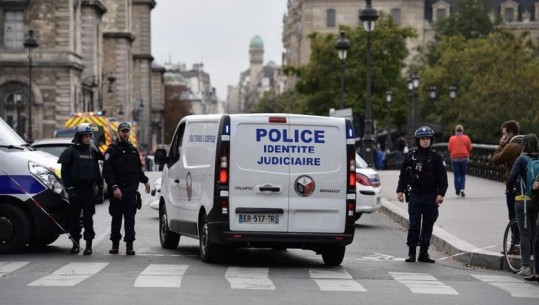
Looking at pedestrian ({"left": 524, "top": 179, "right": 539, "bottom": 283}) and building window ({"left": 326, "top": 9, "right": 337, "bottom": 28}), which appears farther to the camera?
building window ({"left": 326, "top": 9, "right": 337, "bottom": 28})

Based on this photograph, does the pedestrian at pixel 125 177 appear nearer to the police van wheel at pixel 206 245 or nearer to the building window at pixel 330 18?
the police van wheel at pixel 206 245

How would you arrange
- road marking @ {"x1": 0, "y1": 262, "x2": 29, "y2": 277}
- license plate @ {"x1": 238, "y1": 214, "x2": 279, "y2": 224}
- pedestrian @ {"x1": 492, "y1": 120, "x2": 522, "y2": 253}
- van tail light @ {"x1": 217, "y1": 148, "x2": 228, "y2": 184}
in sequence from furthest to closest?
1. pedestrian @ {"x1": 492, "y1": 120, "x2": 522, "y2": 253}
2. license plate @ {"x1": 238, "y1": 214, "x2": 279, "y2": 224}
3. van tail light @ {"x1": 217, "y1": 148, "x2": 228, "y2": 184}
4. road marking @ {"x1": 0, "y1": 262, "x2": 29, "y2": 277}

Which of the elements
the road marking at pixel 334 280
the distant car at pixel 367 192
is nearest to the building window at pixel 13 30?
the distant car at pixel 367 192

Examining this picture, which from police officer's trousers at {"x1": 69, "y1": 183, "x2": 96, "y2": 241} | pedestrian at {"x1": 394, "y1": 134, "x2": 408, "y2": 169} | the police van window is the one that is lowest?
pedestrian at {"x1": 394, "y1": 134, "x2": 408, "y2": 169}

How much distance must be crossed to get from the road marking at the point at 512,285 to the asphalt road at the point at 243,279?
12 mm

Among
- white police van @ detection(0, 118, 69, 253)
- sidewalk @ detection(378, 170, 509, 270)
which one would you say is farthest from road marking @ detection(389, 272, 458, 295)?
white police van @ detection(0, 118, 69, 253)

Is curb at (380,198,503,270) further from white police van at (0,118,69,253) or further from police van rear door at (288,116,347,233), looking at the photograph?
white police van at (0,118,69,253)

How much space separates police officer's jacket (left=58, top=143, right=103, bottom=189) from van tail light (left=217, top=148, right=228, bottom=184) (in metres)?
2.50

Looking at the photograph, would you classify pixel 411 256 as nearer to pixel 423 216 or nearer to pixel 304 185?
pixel 423 216

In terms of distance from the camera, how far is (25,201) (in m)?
19.4

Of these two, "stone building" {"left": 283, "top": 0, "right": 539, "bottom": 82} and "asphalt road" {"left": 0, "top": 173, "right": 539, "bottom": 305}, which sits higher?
"stone building" {"left": 283, "top": 0, "right": 539, "bottom": 82}

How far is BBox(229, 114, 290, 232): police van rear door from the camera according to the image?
1802 centimetres

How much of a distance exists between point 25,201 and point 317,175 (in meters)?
4.17

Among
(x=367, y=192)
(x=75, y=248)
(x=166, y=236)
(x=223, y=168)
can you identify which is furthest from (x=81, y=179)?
(x=367, y=192)
